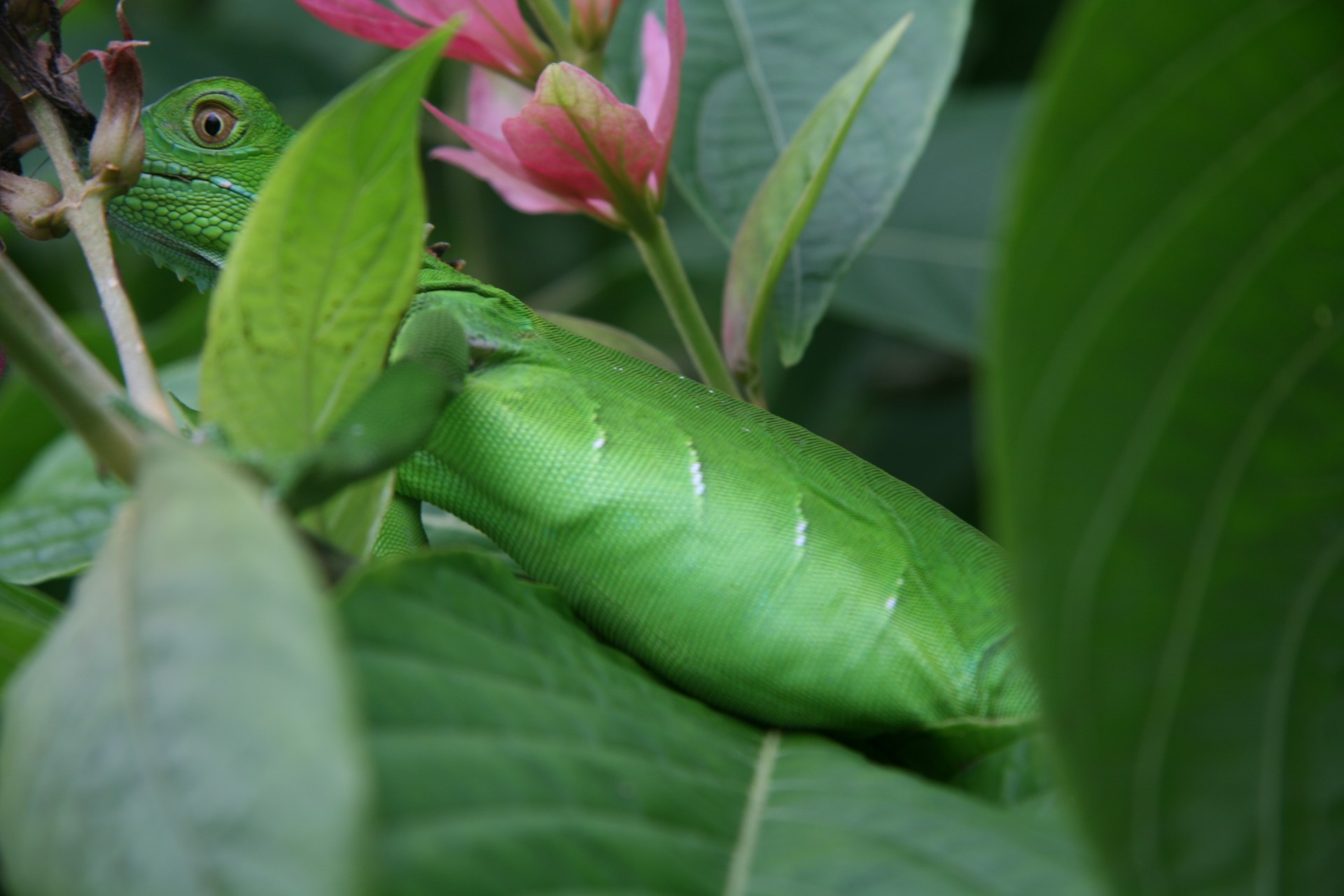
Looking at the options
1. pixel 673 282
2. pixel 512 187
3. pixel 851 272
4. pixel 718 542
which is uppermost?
pixel 512 187

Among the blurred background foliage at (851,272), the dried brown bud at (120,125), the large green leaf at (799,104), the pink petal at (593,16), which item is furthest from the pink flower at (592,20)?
the blurred background foliage at (851,272)

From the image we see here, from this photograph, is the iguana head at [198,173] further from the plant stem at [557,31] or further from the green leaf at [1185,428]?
the green leaf at [1185,428]

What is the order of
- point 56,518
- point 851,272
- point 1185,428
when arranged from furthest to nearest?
Answer: point 851,272
point 56,518
point 1185,428

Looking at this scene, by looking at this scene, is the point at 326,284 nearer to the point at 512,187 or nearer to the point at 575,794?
the point at 575,794

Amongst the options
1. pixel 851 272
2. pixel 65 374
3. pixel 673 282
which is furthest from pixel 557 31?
pixel 851 272

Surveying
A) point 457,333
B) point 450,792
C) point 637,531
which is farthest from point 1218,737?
point 457,333

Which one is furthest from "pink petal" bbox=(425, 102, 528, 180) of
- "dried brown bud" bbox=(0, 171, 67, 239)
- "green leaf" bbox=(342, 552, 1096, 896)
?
"green leaf" bbox=(342, 552, 1096, 896)
